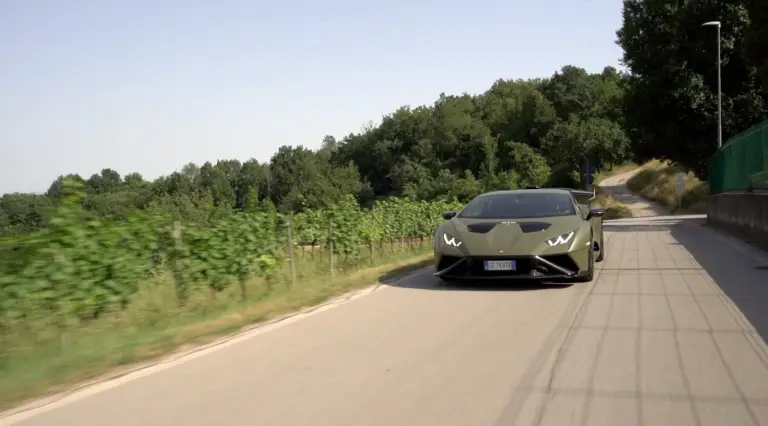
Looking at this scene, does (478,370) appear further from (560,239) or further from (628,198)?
(628,198)

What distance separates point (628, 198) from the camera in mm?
58375

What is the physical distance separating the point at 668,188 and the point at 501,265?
49.2 metres

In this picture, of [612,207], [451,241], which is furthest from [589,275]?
[612,207]

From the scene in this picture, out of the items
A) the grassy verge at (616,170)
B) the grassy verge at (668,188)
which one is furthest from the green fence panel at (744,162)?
the grassy verge at (616,170)

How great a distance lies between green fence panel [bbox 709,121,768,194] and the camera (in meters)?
16.9

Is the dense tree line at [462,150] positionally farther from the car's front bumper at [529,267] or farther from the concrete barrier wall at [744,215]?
the car's front bumper at [529,267]

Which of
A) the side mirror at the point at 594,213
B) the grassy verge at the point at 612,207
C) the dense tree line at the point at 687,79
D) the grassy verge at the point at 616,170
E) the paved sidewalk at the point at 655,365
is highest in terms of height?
the dense tree line at the point at 687,79

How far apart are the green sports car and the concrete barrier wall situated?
6.70m

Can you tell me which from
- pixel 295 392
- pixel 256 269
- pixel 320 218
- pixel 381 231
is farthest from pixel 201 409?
pixel 381 231

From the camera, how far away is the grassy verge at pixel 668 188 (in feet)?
164

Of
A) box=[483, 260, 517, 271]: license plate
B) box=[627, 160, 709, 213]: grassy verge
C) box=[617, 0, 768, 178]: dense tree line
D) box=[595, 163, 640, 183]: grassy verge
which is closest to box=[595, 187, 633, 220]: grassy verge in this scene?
box=[627, 160, 709, 213]: grassy verge

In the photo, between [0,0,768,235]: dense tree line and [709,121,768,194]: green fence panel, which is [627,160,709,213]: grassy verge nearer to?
[0,0,768,235]: dense tree line

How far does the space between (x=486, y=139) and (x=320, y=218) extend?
65.5 metres

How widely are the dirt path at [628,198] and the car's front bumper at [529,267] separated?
39.2m
